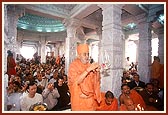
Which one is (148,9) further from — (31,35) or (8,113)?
(31,35)

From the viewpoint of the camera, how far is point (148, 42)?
5383mm

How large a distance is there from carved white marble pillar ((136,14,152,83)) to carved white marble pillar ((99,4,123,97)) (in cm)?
187

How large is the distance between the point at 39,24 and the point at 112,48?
26.7ft

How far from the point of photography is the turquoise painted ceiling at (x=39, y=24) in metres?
9.82

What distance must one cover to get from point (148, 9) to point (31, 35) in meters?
7.93

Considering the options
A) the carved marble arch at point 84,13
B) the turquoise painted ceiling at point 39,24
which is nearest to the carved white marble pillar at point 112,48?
the carved marble arch at point 84,13

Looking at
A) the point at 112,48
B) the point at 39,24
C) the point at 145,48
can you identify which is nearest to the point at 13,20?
the point at 112,48

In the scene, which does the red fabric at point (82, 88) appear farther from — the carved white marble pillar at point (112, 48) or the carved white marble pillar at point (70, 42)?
the carved white marble pillar at point (70, 42)

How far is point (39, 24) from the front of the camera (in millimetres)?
10859

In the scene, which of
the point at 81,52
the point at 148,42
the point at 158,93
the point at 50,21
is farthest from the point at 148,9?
the point at 50,21

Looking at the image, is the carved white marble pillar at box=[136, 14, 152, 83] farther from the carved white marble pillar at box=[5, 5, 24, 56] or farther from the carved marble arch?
the carved white marble pillar at box=[5, 5, 24, 56]

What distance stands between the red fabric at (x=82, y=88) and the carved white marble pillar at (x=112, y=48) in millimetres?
1217

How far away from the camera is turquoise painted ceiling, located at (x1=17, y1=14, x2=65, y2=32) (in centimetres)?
982

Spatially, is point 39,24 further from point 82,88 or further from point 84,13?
point 82,88
